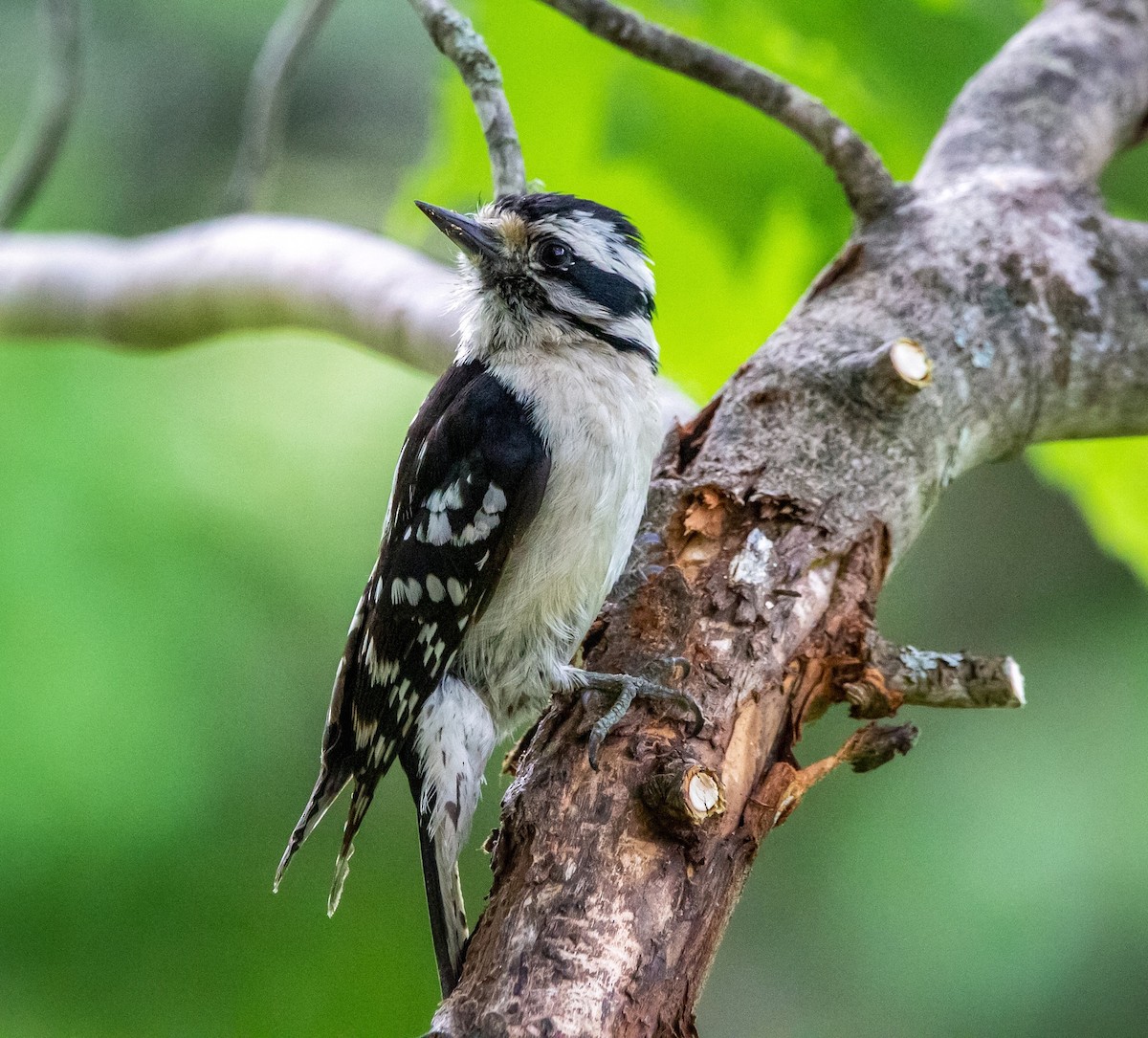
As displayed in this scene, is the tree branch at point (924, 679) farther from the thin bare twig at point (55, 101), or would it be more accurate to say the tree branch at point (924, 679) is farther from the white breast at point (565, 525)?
the thin bare twig at point (55, 101)

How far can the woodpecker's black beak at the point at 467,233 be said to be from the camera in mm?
2094

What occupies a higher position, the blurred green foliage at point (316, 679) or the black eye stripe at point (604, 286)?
the black eye stripe at point (604, 286)

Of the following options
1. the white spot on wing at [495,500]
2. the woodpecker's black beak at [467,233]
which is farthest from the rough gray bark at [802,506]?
the woodpecker's black beak at [467,233]

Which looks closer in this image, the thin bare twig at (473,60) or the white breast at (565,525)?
the white breast at (565,525)

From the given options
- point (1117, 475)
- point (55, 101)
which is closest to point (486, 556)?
point (1117, 475)

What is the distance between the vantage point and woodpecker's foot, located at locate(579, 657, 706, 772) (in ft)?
5.06

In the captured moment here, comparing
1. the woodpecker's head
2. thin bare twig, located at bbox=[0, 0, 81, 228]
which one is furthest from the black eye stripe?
thin bare twig, located at bbox=[0, 0, 81, 228]

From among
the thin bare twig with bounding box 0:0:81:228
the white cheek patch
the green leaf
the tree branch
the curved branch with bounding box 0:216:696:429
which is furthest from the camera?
the thin bare twig with bounding box 0:0:81:228

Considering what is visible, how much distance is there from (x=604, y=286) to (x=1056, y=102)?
3.41 feet

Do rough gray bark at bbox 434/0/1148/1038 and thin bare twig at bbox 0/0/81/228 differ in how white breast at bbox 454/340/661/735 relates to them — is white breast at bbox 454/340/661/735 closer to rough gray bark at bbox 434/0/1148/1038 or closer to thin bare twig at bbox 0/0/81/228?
rough gray bark at bbox 434/0/1148/1038

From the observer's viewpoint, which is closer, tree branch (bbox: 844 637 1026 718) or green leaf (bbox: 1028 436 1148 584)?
tree branch (bbox: 844 637 1026 718)

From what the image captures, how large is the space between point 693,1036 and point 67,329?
2.67 meters

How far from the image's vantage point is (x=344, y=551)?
174 inches

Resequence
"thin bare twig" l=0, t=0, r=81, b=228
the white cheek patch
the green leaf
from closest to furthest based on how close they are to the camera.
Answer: the white cheek patch, the green leaf, "thin bare twig" l=0, t=0, r=81, b=228
